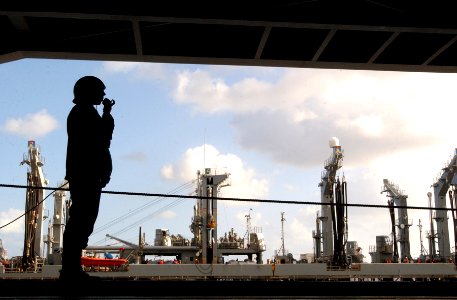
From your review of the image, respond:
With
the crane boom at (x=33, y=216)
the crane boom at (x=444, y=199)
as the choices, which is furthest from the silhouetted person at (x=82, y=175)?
the crane boom at (x=444, y=199)

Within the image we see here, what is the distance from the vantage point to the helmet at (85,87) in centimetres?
417

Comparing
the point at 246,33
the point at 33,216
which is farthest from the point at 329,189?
the point at 246,33

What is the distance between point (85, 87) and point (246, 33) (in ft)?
9.55

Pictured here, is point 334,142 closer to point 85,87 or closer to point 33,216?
point 33,216

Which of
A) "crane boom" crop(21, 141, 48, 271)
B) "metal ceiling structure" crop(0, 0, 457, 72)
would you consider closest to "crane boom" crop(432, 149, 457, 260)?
"crane boom" crop(21, 141, 48, 271)

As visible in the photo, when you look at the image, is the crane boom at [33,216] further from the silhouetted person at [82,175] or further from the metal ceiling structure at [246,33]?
the silhouetted person at [82,175]

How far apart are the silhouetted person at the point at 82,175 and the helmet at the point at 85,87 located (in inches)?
0.9

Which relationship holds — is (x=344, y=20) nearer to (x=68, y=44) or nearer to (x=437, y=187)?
(x=68, y=44)

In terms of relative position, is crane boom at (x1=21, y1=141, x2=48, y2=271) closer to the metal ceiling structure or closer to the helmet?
the metal ceiling structure

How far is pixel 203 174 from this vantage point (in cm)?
3991

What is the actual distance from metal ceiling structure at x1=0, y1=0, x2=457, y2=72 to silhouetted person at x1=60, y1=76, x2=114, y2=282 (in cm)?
182

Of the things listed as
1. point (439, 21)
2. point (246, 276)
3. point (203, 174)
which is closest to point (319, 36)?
point (439, 21)

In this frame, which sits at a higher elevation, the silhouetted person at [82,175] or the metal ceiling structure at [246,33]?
the metal ceiling structure at [246,33]

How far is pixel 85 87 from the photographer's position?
4.19 metres
